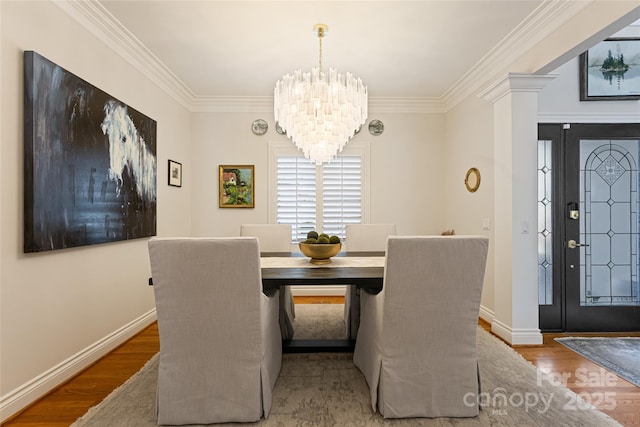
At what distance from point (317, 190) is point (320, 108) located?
2341mm

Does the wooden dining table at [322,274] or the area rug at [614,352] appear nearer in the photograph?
the wooden dining table at [322,274]

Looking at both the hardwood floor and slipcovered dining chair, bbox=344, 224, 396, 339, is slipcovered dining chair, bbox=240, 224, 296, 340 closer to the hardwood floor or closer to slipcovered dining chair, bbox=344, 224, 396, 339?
slipcovered dining chair, bbox=344, 224, 396, 339

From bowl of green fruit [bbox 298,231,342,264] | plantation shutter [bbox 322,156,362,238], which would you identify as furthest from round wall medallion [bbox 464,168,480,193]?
bowl of green fruit [bbox 298,231,342,264]

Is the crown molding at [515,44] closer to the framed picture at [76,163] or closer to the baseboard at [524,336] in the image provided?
the baseboard at [524,336]

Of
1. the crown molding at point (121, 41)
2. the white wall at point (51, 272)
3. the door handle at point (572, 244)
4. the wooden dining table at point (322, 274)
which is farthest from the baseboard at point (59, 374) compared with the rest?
the door handle at point (572, 244)

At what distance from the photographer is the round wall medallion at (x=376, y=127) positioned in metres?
4.98

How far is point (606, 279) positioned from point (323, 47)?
3.50m

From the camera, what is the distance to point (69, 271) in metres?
2.46

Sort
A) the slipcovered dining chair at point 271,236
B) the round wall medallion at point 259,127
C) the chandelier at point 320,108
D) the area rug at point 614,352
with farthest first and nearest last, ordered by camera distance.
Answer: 1. the round wall medallion at point 259,127
2. the slipcovered dining chair at point 271,236
3. the chandelier at point 320,108
4. the area rug at point 614,352

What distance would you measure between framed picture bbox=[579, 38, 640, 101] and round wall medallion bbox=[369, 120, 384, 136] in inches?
90.2

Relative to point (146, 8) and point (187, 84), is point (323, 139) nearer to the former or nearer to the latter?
point (146, 8)

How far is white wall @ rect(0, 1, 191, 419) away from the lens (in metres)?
1.97

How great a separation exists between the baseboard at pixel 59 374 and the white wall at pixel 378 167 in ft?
6.64

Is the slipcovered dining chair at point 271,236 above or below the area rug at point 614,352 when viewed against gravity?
above
